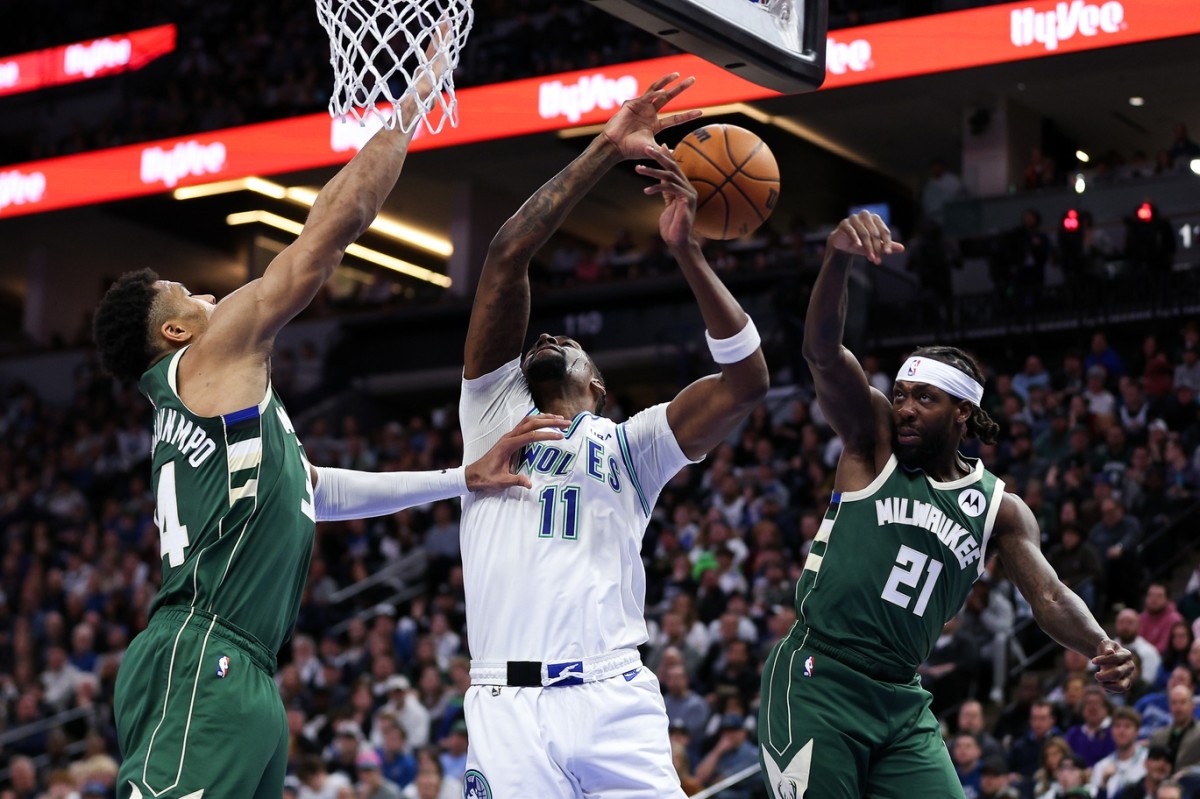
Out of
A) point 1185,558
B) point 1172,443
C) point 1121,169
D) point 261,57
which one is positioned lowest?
point 1185,558

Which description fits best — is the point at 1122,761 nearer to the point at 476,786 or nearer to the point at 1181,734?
the point at 1181,734

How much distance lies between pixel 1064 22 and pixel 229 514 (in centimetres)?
1420

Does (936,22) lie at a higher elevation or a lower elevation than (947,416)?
higher

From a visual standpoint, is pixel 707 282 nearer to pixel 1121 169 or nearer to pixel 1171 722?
pixel 1171 722

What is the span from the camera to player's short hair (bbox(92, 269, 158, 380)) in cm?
441

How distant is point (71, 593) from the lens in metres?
18.0

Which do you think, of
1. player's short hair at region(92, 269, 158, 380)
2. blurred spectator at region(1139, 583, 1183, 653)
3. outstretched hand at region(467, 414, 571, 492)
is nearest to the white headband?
outstretched hand at region(467, 414, 571, 492)

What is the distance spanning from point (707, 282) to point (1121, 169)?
15921 mm

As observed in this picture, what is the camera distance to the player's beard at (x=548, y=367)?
5.20 m

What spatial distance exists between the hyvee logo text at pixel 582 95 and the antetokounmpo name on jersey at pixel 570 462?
13872 millimetres

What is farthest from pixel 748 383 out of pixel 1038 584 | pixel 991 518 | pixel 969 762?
pixel 969 762

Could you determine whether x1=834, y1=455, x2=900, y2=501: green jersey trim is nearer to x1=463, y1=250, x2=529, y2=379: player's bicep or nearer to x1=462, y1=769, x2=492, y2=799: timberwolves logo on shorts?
x1=463, y1=250, x2=529, y2=379: player's bicep

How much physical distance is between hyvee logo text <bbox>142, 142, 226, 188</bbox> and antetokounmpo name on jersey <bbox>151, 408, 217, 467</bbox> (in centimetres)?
1794

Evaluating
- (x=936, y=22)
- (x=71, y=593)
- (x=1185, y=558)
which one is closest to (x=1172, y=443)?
(x=1185, y=558)
